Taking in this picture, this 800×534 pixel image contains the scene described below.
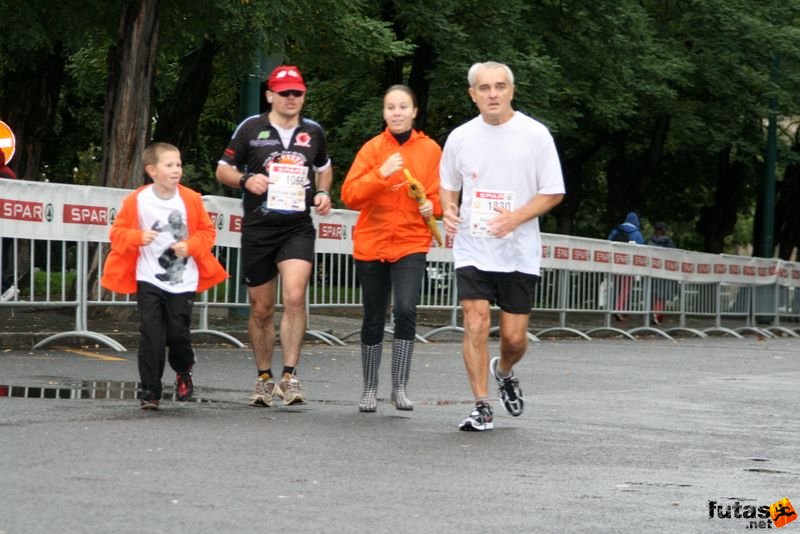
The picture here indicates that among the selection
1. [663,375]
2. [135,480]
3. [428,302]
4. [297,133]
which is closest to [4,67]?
[428,302]

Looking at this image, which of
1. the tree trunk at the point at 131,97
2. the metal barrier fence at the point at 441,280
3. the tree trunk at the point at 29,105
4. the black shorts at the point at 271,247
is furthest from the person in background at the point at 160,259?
the tree trunk at the point at 29,105

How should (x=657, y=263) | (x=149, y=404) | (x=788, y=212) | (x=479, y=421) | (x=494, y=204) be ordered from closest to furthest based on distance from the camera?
(x=479, y=421)
(x=494, y=204)
(x=149, y=404)
(x=657, y=263)
(x=788, y=212)

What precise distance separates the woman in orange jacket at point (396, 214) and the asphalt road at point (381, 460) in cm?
63

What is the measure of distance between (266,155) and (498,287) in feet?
5.61

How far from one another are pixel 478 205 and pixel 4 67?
18764 mm

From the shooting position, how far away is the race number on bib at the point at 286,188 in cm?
996

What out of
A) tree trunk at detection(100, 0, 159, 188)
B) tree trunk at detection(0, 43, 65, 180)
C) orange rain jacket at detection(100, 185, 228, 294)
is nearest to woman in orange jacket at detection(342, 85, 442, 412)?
orange rain jacket at detection(100, 185, 228, 294)

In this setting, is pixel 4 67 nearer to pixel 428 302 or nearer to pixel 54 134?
pixel 428 302

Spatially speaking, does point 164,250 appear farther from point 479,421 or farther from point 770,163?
point 770,163

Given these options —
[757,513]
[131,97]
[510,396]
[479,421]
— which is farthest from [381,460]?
[131,97]

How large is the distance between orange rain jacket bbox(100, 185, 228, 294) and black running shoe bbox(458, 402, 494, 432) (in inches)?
72.5

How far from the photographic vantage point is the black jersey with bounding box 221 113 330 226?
1003cm

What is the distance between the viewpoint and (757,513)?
6.21 meters

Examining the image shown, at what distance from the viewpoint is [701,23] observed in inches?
1280
